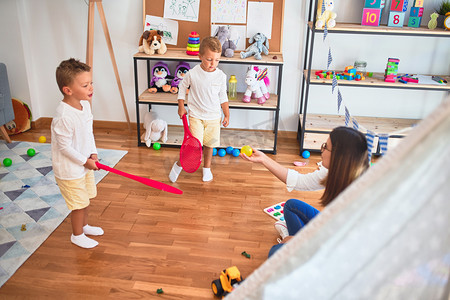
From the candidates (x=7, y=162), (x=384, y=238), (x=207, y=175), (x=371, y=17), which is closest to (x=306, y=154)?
(x=207, y=175)

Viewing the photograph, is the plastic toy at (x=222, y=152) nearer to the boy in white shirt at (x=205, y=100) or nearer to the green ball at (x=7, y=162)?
the boy in white shirt at (x=205, y=100)

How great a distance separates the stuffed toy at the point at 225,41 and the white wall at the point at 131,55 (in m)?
0.28

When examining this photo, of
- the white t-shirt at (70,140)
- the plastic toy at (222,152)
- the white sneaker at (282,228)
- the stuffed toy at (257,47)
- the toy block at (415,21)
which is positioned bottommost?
the white sneaker at (282,228)

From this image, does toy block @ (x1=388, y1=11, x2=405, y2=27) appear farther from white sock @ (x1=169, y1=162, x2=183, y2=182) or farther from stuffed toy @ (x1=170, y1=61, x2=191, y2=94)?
white sock @ (x1=169, y1=162, x2=183, y2=182)

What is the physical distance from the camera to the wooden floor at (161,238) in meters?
2.02

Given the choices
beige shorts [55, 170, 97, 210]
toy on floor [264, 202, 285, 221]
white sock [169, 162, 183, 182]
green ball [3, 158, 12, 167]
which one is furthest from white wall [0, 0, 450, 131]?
beige shorts [55, 170, 97, 210]

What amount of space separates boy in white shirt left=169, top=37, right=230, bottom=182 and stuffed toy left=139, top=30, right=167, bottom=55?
557mm

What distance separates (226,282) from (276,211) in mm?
799

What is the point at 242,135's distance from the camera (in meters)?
3.71

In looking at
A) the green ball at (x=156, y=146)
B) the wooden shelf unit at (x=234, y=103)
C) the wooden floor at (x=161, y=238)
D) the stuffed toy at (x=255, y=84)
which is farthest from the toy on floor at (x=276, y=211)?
the green ball at (x=156, y=146)

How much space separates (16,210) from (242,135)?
1860 mm

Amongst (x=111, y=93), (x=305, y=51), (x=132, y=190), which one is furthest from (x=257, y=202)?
(x=111, y=93)

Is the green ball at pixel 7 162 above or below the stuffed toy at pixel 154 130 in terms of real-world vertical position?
below

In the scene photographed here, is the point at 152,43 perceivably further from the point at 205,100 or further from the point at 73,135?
the point at 73,135
